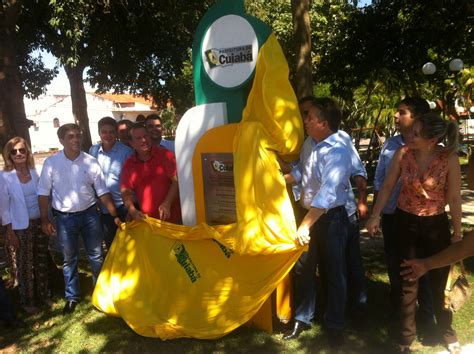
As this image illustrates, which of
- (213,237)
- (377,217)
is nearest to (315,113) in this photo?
(377,217)

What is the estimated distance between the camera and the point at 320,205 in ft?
10.2

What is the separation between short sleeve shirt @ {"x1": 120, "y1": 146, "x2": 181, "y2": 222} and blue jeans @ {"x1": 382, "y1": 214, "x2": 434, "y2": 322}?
6.55 feet

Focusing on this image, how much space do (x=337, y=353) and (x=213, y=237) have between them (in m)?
1.31

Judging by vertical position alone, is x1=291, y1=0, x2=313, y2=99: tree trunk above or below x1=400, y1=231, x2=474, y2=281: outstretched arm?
above

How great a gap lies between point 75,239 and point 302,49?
11.7ft

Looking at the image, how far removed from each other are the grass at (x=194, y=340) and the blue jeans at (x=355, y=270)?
0.17 m

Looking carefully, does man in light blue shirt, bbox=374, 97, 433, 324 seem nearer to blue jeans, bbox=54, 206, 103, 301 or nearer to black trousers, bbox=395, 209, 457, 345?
black trousers, bbox=395, 209, 457, 345

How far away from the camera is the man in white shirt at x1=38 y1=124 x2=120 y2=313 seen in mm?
4238

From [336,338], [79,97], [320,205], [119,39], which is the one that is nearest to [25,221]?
[320,205]

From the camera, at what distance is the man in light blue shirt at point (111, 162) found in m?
4.71

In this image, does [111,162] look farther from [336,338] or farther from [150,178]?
[336,338]

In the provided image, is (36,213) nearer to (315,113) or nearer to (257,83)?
(257,83)

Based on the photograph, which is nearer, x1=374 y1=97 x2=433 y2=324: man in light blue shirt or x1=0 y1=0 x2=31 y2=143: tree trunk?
x1=374 y1=97 x2=433 y2=324: man in light blue shirt

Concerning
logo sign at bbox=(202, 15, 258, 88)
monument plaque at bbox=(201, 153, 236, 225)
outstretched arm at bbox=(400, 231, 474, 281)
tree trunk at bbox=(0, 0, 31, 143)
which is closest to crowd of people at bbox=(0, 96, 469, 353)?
outstretched arm at bbox=(400, 231, 474, 281)
